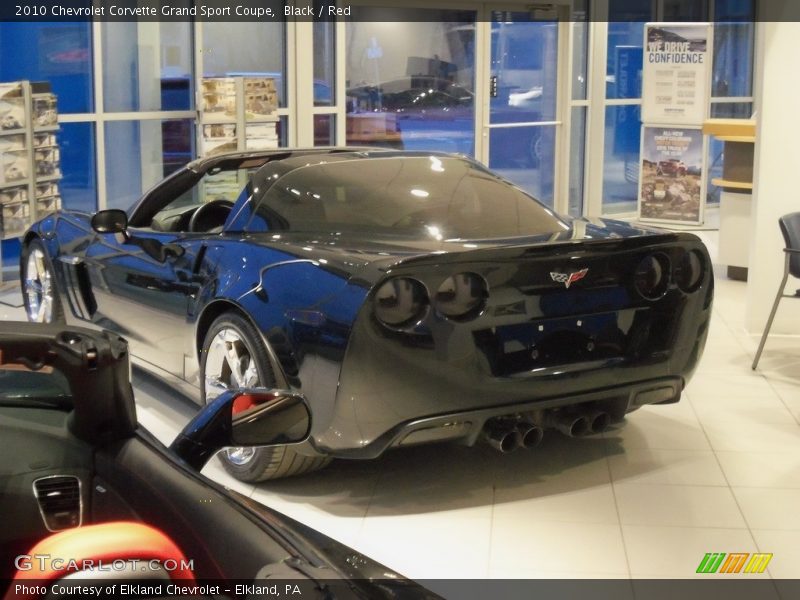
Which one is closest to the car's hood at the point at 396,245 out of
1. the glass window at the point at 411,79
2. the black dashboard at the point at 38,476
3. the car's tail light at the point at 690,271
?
the car's tail light at the point at 690,271

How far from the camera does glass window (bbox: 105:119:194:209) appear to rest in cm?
1059

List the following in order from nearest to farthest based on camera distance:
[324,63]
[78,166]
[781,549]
Answer: [781,549]
[78,166]
[324,63]

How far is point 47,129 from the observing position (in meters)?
8.52

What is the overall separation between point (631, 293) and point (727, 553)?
3.29 ft

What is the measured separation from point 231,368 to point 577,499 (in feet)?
4.43

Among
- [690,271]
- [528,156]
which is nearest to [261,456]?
[690,271]

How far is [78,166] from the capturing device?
1027cm

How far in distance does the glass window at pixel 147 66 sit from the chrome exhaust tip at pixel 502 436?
7.02 meters

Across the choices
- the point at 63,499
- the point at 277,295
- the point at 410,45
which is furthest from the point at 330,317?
the point at 410,45

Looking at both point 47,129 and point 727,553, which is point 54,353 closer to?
point 727,553

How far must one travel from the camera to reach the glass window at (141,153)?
417 inches

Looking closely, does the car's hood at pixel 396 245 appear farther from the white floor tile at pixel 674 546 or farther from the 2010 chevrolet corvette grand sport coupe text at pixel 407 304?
the white floor tile at pixel 674 546

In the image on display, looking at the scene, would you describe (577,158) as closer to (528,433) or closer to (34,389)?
(528,433)

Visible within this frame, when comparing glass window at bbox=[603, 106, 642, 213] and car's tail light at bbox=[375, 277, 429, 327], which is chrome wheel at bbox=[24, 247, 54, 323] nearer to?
car's tail light at bbox=[375, 277, 429, 327]
